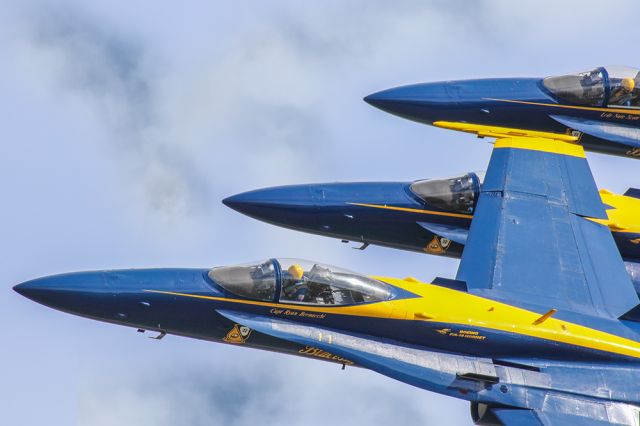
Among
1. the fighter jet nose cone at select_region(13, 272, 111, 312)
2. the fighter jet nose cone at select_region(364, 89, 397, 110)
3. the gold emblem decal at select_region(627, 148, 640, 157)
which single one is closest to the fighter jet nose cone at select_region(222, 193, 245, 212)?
the fighter jet nose cone at select_region(364, 89, 397, 110)

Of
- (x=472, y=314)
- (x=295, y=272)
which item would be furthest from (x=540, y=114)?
(x=295, y=272)

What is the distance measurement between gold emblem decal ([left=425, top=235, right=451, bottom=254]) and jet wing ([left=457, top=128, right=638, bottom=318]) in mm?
1371

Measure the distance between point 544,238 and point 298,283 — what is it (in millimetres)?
6805

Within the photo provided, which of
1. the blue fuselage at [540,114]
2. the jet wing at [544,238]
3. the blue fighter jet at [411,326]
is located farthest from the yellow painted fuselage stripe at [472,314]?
the blue fuselage at [540,114]

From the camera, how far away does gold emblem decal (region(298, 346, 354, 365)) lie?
2247 cm

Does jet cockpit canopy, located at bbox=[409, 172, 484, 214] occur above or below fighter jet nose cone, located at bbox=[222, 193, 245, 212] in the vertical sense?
below

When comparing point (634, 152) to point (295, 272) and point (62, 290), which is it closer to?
point (295, 272)

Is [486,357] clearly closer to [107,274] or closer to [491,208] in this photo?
[491,208]

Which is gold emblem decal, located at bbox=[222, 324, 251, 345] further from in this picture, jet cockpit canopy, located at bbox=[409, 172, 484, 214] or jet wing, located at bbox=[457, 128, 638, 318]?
jet cockpit canopy, located at bbox=[409, 172, 484, 214]

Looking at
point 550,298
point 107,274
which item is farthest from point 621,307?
point 107,274

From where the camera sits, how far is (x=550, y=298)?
2427 centimetres

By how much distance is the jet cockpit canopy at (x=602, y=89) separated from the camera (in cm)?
3122

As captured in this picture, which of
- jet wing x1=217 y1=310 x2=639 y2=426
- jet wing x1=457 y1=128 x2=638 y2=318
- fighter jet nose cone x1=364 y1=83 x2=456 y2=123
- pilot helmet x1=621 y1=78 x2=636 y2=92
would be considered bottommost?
jet wing x1=217 y1=310 x2=639 y2=426

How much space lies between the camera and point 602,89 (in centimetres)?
3128
